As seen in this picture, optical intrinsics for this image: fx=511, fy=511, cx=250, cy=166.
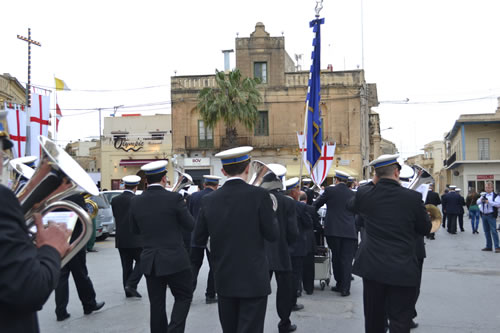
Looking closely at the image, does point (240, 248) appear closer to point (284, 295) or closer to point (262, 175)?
point (262, 175)

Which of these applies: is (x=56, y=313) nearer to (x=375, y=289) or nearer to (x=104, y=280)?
(x=104, y=280)

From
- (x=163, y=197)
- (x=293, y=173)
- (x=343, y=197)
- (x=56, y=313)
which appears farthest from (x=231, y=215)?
(x=293, y=173)

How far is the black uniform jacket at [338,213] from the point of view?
27.5 ft

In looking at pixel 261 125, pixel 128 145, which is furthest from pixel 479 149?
pixel 128 145

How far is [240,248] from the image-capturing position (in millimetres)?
4129

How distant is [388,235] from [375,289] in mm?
509

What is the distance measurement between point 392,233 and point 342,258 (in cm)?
395

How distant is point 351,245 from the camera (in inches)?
335

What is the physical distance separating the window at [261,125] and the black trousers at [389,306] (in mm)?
32525

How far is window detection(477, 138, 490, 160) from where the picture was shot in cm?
4712

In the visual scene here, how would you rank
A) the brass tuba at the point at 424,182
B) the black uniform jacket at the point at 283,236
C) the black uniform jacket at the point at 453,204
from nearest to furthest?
the brass tuba at the point at 424,182
the black uniform jacket at the point at 283,236
the black uniform jacket at the point at 453,204

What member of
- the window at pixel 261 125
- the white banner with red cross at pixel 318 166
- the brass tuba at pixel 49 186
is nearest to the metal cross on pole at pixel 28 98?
the white banner with red cross at pixel 318 166

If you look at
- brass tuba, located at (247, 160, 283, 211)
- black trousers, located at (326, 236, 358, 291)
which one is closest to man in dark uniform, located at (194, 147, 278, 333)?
brass tuba, located at (247, 160, 283, 211)

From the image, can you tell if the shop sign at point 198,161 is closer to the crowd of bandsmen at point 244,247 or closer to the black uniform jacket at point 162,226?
the crowd of bandsmen at point 244,247
